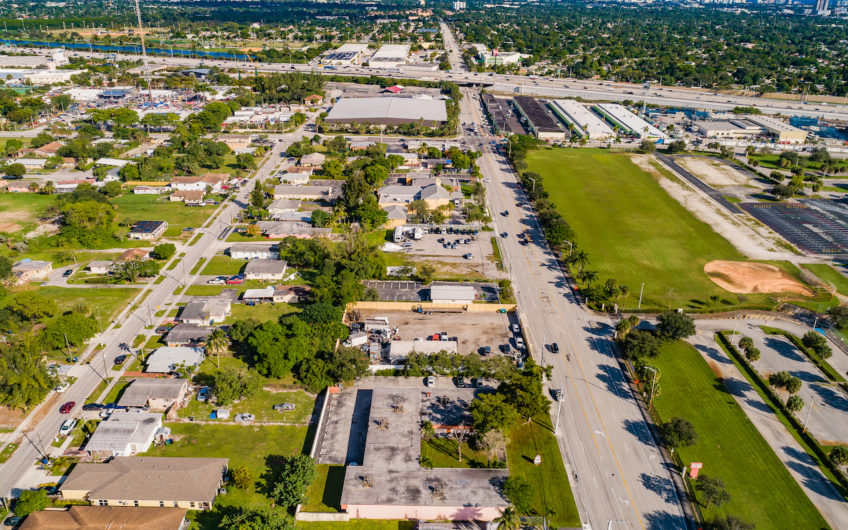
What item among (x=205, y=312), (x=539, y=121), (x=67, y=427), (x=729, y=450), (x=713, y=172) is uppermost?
(x=539, y=121)

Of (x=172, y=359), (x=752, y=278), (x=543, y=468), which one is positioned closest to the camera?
(x=543, y=468)

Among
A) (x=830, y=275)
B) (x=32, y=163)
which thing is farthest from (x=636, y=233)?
(x=32, y=163)

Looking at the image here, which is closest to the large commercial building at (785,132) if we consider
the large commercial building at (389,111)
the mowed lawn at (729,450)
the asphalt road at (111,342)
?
the large commercial building at (389,111)

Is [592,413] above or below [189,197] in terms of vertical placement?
below

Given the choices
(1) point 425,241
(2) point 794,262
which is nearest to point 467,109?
(1) point 425,241

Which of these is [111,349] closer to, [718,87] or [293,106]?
[293,106]

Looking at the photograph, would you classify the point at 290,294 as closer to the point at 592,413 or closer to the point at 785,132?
the point at 592,413

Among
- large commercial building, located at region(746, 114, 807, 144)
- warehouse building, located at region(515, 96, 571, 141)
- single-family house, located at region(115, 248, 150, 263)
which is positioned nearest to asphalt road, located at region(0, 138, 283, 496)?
single-family house, located at region(115, 248, 150, 263)
